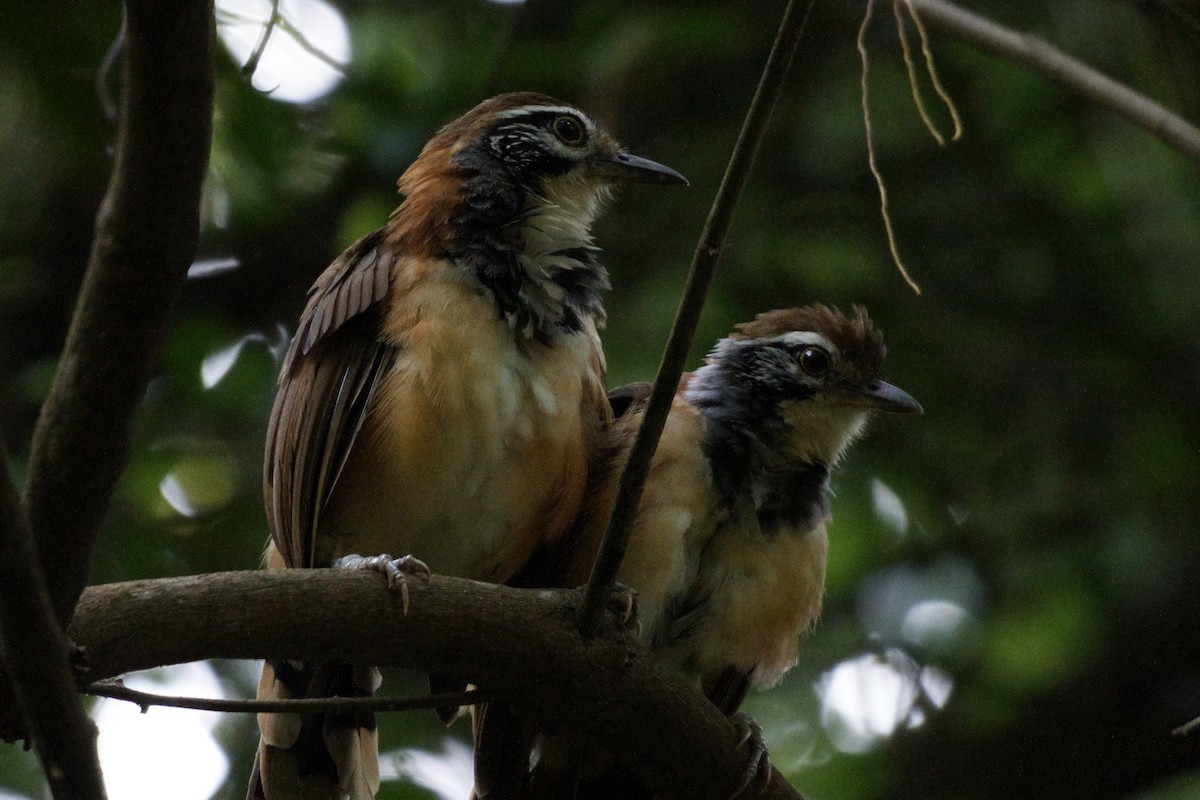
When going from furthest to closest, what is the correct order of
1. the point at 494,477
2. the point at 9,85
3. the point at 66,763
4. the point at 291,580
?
the point at 9,85, the point at 494,477, the point at 291,580, the point at 66,763

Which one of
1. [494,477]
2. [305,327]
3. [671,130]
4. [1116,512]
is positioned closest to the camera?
[494,477]

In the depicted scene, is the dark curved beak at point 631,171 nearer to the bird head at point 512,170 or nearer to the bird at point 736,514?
the bird head at point 512,170

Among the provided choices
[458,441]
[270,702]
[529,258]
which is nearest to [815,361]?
[529,258]

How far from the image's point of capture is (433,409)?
4.63 m

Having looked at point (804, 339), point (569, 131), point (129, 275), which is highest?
point (129, 275)

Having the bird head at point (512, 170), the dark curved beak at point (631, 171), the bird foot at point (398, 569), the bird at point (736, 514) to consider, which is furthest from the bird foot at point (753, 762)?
the dark curved beak at point (631, 171)

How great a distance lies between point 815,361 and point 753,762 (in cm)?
170

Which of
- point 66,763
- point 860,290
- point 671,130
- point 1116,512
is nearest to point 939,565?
point 1116,512

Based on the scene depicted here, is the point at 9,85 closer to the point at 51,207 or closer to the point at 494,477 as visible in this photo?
the point at 51,207

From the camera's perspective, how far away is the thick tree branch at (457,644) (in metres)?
3.47

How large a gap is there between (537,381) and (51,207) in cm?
444

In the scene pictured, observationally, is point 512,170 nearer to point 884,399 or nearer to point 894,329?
point 884,399

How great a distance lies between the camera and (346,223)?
820 cm

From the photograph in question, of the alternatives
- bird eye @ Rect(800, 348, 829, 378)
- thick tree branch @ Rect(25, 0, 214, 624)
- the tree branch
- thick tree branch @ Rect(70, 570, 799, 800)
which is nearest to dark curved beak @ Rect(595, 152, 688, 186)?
bird eye @ Rect(800, 348, 829, 378)
